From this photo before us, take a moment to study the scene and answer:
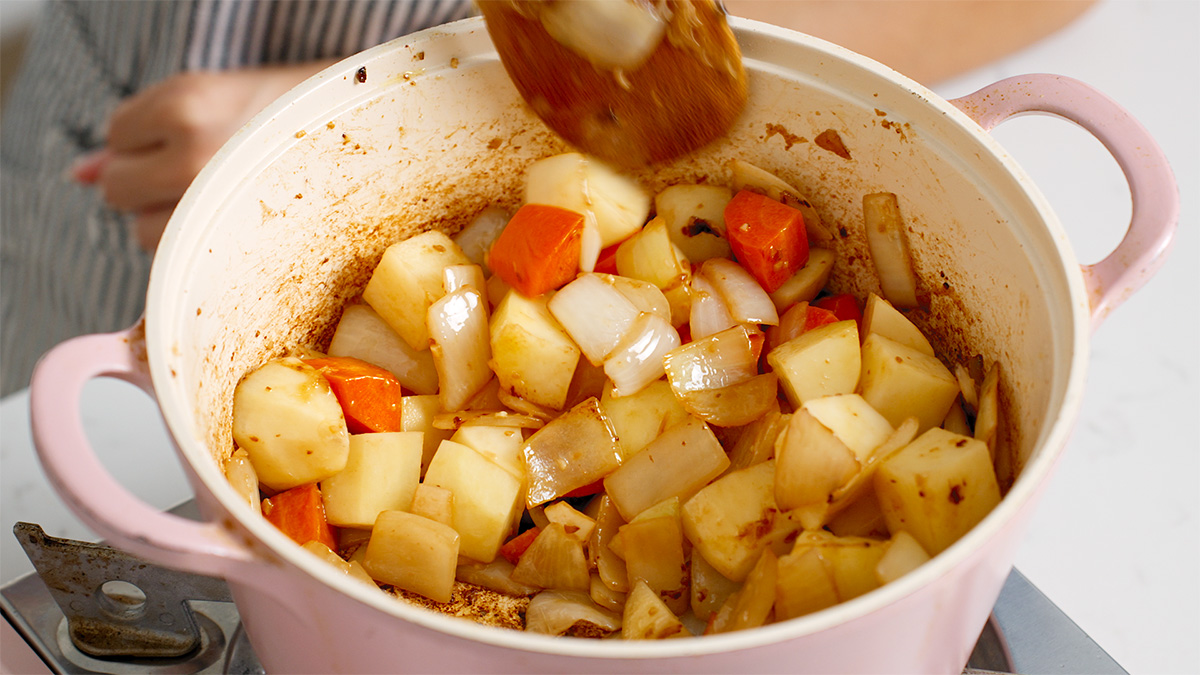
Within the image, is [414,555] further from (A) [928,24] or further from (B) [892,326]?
(A) [928,24]

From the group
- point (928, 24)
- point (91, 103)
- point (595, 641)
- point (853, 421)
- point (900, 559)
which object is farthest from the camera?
point (91, 103)

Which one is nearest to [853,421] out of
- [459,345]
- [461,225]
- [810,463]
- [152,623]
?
[810,463]

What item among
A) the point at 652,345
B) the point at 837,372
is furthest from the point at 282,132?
the point at 837,372

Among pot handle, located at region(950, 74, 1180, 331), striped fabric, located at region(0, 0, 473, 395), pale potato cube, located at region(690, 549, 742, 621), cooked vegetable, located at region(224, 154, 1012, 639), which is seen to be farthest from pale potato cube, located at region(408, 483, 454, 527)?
striped fabric, located at region(0, 0, 473, 395)

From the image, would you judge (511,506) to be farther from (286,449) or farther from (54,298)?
(54,298)

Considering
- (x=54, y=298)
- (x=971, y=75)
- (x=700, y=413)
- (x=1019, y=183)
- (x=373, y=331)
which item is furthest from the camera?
(x=54, y=298)
